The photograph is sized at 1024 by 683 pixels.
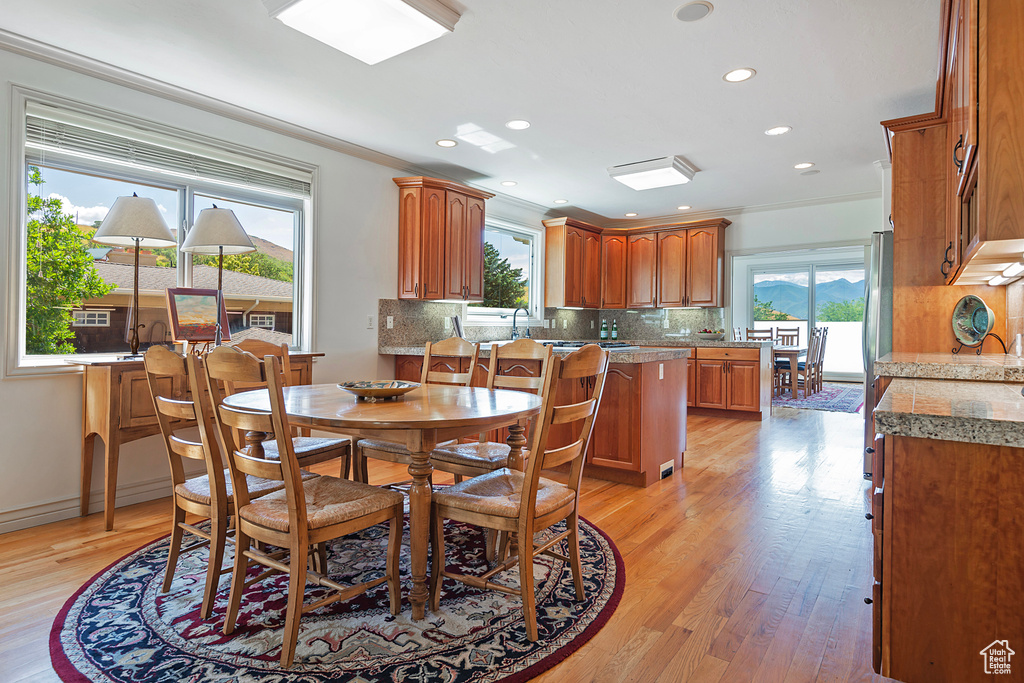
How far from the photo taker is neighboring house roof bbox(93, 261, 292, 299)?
3.22 m

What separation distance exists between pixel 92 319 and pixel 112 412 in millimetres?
723

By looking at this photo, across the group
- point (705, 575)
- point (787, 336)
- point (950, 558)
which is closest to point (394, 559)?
point (705, 575)

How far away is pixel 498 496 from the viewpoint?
6.14 ft

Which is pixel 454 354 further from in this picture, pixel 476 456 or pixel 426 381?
pixel 476 456

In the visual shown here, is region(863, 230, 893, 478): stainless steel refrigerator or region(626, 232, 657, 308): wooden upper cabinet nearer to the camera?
region(863, 230, 893, 478): stainless steel refrigerator

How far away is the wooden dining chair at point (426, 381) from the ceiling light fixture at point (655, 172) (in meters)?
2.17

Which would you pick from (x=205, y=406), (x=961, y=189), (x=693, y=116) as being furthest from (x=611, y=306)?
(x=205, y=406)

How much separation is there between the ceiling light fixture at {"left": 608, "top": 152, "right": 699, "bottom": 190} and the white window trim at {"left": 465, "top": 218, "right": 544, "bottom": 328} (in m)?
1.57

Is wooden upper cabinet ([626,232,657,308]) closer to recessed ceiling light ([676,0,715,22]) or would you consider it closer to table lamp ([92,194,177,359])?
recessed ceiling light ([676,0,715,22])

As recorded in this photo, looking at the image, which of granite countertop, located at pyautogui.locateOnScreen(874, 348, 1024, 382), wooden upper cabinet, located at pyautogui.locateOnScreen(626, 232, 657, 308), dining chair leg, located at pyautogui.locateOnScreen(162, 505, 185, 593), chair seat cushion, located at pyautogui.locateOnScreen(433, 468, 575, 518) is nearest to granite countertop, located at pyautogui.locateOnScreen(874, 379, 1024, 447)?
granite countertop, located at pyautogui.locateOnScreen(874, 348, 1024, 382)

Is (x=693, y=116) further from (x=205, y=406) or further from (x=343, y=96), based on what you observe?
(x=205, y=406)

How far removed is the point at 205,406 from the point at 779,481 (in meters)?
3.45

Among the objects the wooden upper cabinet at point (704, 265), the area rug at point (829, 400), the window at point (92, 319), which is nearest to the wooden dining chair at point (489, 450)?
the window at point (92, 319)

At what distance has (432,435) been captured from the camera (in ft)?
5.95
